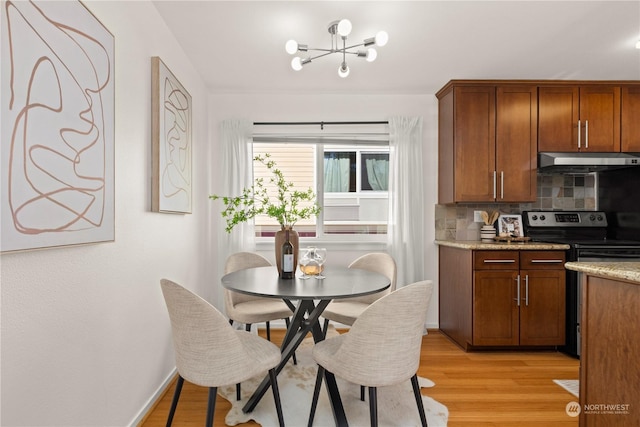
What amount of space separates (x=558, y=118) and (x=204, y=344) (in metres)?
3.63

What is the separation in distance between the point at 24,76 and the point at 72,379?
113 centimetres

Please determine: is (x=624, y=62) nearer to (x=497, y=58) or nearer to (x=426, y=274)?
(x=497, y=58)

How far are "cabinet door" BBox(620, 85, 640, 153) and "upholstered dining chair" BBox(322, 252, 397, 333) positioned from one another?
103 inches

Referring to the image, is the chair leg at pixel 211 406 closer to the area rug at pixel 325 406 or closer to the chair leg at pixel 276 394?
the chair leg at pixel 276 394

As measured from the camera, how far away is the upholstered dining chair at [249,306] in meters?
2.54

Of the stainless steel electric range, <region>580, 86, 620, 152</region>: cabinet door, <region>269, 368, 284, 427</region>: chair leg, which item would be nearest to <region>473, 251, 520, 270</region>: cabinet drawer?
the stainless steel electric range

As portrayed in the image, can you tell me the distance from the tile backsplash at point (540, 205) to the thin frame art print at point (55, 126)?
10.4 feet

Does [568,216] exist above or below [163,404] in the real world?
above

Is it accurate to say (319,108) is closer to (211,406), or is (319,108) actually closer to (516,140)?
(516,140)

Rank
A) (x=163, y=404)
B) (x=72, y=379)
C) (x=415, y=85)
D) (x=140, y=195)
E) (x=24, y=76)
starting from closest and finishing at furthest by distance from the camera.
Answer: (x=24, y=76) < (x=72, y=379) < (x=140, y=195) < (x=163, y=404) < (x=415, y=85)

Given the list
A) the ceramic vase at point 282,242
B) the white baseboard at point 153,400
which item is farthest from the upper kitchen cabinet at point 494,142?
the white baseboard at point 153,400

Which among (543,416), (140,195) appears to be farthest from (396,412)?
(140,195)

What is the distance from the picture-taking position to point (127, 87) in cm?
188

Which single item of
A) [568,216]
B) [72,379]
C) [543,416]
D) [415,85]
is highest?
[415,85]
